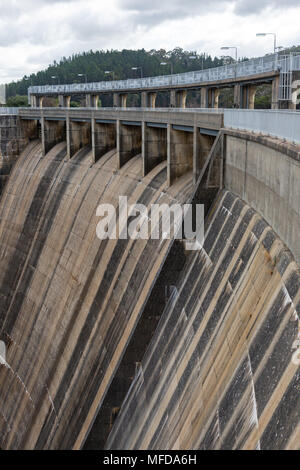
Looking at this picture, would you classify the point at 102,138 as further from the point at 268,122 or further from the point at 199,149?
the point at 268,122

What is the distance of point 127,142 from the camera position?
2456cm

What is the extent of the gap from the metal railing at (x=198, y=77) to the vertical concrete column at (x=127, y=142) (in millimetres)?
6327

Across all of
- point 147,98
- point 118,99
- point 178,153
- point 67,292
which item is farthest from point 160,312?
point 118,99

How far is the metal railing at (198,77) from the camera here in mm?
24927

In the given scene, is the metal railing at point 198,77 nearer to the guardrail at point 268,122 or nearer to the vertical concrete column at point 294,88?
the vertical concrete column at point 294,88

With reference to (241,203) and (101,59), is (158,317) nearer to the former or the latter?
(241,203)

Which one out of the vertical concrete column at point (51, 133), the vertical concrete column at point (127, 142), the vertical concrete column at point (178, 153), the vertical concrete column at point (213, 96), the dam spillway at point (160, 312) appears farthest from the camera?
the vertical concrete column at point (213, 96)

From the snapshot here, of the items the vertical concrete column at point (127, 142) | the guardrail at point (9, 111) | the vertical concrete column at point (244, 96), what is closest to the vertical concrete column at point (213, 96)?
the vertical concrete column at point (244, 96)

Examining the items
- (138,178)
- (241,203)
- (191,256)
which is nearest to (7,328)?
(138,178)

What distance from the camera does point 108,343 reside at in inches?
669

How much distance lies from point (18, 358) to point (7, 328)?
2444 millimetres

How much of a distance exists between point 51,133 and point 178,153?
15924 mm

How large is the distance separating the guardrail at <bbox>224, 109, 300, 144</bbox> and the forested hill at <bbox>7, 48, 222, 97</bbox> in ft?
319

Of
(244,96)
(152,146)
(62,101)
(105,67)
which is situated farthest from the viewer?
(105,67)
